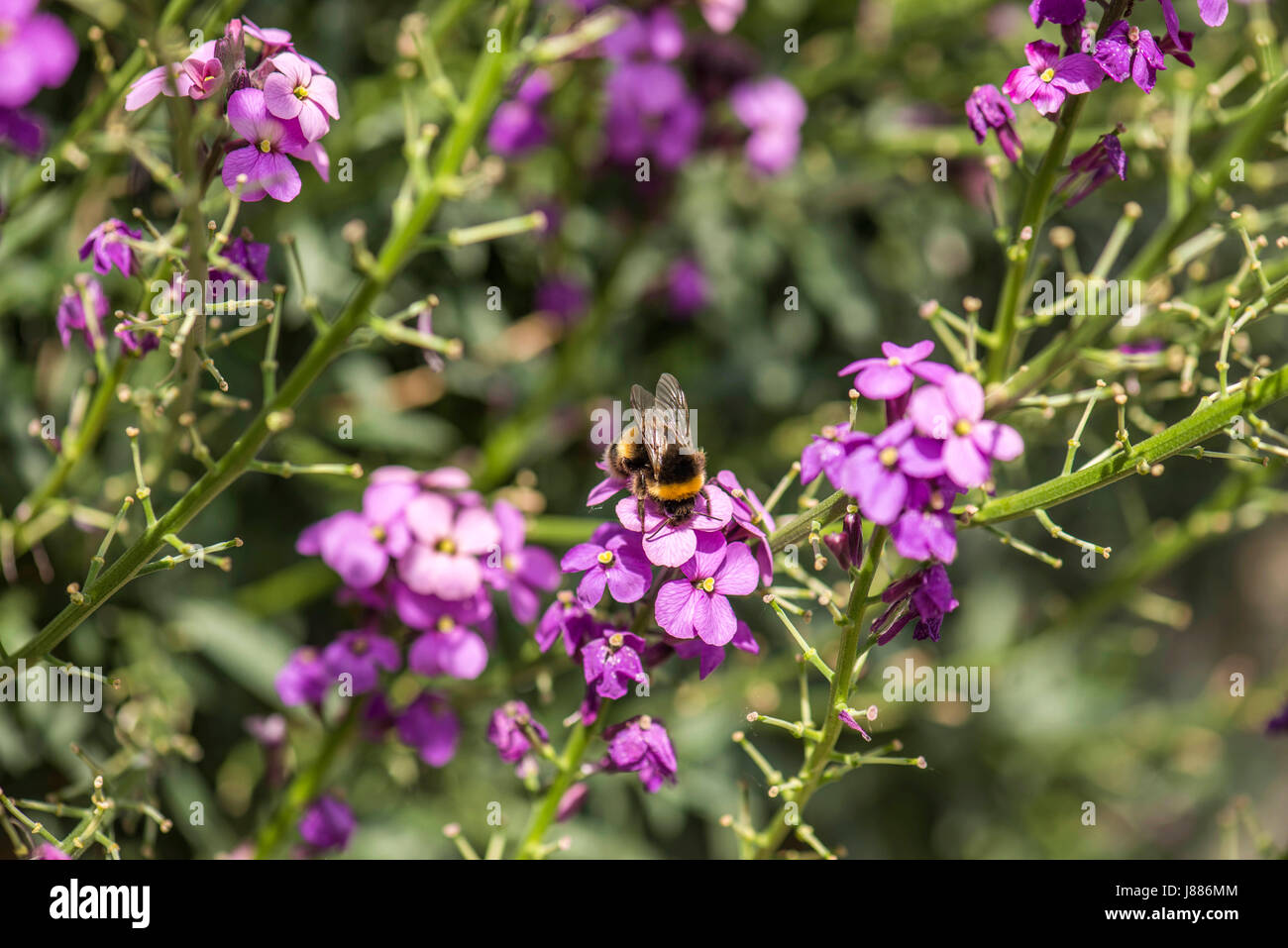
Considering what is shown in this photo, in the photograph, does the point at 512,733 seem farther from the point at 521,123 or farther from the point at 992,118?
the point at 521,123

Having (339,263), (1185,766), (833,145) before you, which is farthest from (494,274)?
(1185,766)

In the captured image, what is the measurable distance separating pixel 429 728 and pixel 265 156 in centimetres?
129

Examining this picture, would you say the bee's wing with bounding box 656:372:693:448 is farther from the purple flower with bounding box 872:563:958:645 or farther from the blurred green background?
the blurred green background

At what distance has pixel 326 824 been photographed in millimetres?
2467

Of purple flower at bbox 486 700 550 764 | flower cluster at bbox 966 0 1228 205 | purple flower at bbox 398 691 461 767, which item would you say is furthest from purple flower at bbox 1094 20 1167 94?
purple flower at bbox 398 691 461 767

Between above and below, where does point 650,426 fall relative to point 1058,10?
below

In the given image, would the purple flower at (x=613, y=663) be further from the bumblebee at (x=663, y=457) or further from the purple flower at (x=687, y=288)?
the purple flower at (x=687, y=288)

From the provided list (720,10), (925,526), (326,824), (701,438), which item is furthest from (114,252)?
(701,438)

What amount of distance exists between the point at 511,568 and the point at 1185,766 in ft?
8.97

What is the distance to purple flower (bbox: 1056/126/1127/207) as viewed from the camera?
6.21 ft

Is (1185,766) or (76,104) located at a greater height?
(76,104)

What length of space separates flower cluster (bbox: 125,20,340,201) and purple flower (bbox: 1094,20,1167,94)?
1.31 meters

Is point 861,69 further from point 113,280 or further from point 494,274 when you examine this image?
point 113,280

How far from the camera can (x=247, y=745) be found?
3.29 m
